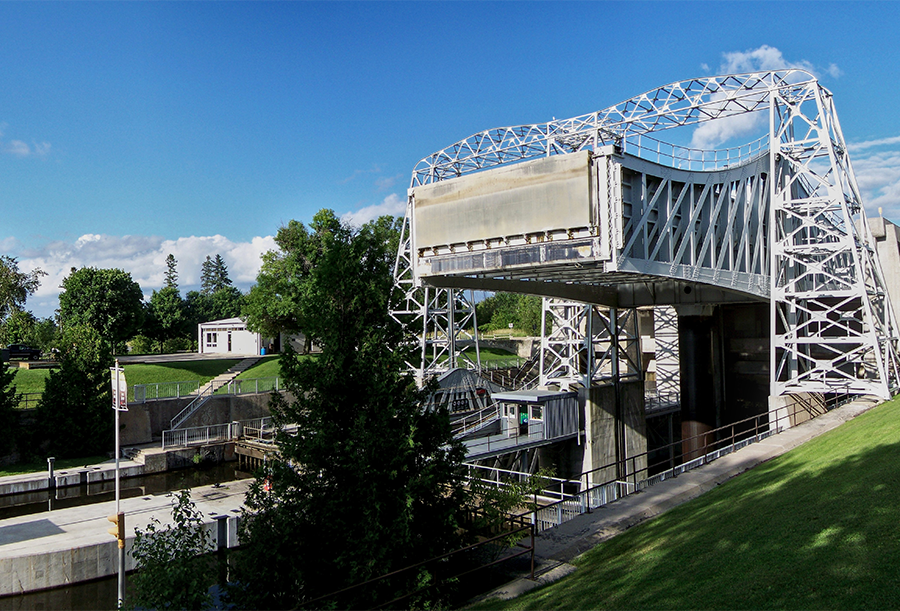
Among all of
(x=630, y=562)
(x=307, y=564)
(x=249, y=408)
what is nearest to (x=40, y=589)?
(x=307, y=564)

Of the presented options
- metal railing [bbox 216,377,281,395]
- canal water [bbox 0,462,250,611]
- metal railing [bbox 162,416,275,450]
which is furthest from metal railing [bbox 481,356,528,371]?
canal water [bbox 0,462,250,611]

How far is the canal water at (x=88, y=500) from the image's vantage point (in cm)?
1764

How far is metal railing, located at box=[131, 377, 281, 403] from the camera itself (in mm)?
37344

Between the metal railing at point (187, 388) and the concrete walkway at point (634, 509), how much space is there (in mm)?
25478

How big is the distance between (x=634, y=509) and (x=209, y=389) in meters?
34.6

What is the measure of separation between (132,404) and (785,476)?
113 feet

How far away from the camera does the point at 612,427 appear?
106ft

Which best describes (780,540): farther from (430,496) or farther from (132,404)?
(132,404)

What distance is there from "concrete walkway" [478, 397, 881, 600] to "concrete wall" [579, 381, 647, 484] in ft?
35.0

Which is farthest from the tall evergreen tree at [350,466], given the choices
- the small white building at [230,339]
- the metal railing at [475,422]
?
the small white building at [230,339]

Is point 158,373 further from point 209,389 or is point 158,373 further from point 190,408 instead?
point 190,408

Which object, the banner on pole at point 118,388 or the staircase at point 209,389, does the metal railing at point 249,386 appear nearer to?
the staircase at point 209,389

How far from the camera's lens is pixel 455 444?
444 inches

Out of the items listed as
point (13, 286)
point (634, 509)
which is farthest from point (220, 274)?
point (634, 509)
